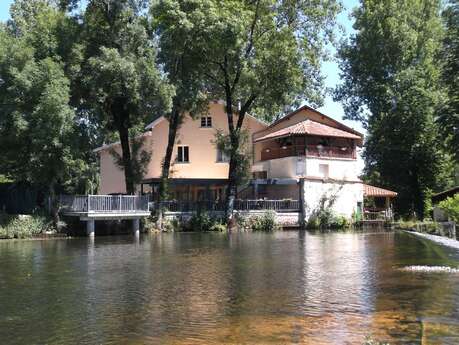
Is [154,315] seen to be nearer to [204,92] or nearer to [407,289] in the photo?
[407,289]

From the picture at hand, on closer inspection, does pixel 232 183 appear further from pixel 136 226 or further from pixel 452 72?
pixel 452 72

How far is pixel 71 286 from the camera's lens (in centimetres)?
1589

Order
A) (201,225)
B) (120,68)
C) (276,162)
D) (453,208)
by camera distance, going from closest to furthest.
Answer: (453,208), (120,68), (201,225), (276,162)

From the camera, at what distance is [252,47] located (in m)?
46.8

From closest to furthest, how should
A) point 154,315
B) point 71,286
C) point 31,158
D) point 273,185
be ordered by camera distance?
1. point 154,315
2. point 71,286
3. point 31,158
4. point 273,185

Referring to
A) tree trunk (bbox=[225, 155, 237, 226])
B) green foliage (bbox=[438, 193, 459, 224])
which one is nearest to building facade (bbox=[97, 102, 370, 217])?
tree trunk (bbox=[225, 155, 237, 226])

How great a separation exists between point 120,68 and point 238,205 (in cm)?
1707

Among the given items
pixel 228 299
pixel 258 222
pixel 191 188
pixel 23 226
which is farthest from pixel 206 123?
pixel 228 299

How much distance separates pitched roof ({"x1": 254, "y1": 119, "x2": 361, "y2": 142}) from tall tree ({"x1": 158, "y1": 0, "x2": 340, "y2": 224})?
2884 mm

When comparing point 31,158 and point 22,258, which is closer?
point 22,258

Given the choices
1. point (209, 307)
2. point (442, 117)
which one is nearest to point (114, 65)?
point (442, 117)

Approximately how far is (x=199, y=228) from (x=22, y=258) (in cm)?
2249

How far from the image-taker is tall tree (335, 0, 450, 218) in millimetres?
59531

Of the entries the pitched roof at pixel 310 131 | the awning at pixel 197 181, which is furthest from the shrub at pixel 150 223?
the pitched roof at pixel 310 131
